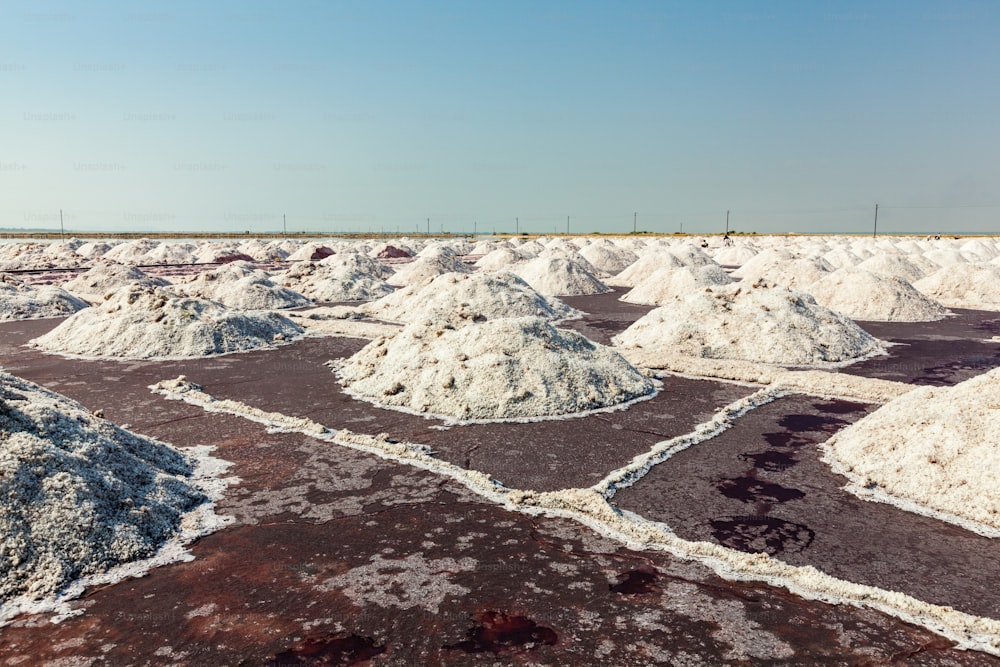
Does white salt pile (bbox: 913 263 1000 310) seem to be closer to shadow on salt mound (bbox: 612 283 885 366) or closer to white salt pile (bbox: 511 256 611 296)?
shadow on salt mound (bbox: 612 283 885 366)

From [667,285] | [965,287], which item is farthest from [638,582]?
[965,287]

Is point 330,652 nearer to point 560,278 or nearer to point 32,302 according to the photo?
point 32,302

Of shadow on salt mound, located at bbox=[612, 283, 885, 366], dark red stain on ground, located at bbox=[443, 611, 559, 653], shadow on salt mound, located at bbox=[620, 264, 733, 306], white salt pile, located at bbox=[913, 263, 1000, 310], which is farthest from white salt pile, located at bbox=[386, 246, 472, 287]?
dark red stain on ground, located at bbox=[443, 611, 559, 653]

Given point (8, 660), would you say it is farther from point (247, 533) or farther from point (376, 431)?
point (376, 431)

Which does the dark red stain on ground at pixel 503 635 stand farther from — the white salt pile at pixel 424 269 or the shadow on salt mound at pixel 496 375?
the white salt pile at pixel 424 269

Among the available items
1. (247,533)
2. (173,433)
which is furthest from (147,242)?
(247,533)
